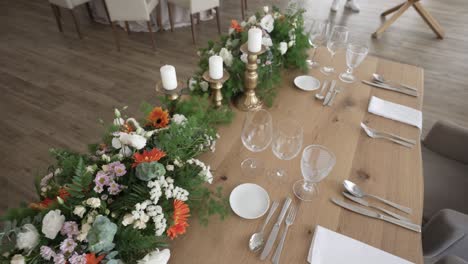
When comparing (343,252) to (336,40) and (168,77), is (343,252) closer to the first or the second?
(168,77)

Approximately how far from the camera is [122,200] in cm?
67

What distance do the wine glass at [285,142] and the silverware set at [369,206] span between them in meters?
0.18

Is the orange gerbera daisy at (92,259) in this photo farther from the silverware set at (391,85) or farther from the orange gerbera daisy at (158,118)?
the silverware set at (391,85)

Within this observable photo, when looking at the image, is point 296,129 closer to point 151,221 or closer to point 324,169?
point 324,169

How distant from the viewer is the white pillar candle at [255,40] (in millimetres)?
983

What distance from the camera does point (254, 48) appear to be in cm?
101

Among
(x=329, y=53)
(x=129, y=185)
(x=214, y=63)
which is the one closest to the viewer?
(x=129, y=185)

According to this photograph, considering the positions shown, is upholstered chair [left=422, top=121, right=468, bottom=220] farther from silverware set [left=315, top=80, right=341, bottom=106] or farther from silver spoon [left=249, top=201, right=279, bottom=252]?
silver spoon [left=249, top=201, right=279, bottom=252]

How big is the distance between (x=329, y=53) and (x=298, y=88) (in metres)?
0.37

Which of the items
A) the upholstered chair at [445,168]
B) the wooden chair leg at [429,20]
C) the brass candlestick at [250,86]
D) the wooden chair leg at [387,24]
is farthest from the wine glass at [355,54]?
the wooden chair leg at [429,20]

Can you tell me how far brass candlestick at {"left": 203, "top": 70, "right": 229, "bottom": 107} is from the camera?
3.24ft

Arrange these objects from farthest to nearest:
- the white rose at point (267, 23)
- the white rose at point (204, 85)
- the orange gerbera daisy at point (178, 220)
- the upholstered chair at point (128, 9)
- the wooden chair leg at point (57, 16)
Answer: the wooden chair leg at point (57, 16), the upholstered chair at point (128, 9), the white rose at point (267, 23), the white rose at point (204, 85), the orange gerbera daisy at point (178, 220)

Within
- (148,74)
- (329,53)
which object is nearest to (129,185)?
(329,53)

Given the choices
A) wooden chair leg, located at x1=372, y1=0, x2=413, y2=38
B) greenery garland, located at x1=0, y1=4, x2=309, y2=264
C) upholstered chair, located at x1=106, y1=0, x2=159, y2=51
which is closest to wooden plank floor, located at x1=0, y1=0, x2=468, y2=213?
wooden chair leg, located at x1=372, y1=0, x2=413, y2=38
